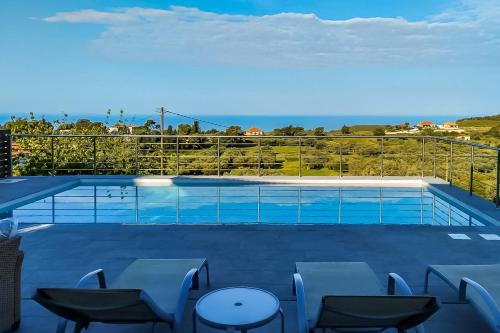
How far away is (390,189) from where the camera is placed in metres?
8.38

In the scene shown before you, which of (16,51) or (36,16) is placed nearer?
(36,16)

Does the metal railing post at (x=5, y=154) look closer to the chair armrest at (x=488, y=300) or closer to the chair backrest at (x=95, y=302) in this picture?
the chair backrest at (x=95, y=302)

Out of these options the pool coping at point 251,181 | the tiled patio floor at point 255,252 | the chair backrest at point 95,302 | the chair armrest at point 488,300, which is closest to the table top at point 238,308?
the chair backrest at point 95,302

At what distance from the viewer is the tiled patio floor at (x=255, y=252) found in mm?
3014

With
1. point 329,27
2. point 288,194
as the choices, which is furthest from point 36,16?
point 288,194

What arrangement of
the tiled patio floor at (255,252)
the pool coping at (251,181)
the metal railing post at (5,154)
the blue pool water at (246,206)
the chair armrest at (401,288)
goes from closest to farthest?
the chair armrest at (401,288) < the tiled patio floor at (255,252) < the blue pool water at (246,206) < the pool coping at (251,181) < the metal railing post at (5,154)

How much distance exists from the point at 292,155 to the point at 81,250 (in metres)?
5.99

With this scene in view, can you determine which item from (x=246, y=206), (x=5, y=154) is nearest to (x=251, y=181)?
(x=246, y=206)

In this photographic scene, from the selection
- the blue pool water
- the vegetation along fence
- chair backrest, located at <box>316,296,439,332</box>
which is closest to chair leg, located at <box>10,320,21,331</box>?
chair backrest, located at <box>316,296,439,332</box>

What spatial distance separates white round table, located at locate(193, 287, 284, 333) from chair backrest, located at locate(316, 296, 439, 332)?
0.91 feet

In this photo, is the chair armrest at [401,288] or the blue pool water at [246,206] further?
the blue pool water at [246,206]

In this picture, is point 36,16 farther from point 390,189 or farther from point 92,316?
point 92,316

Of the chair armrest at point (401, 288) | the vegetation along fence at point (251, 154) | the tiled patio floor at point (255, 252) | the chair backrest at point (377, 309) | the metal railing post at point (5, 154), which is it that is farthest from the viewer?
the vegetation along fence at point (251, 154)

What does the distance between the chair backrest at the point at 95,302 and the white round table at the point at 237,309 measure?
27cm
